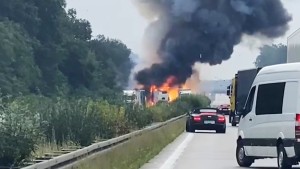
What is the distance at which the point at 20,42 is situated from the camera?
78.5 metres

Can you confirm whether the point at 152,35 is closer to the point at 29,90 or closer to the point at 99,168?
the point at 29,90

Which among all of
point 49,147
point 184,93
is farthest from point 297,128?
point 184,93

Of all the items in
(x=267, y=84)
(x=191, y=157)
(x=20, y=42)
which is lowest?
(x=191, y=157)

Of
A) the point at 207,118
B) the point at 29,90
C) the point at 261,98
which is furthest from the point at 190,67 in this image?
the point at 261,98

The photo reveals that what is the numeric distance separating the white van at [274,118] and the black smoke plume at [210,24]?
52.1 m

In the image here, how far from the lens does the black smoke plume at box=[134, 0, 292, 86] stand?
250 ft

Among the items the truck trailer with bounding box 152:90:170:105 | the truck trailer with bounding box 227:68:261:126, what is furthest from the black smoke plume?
Answer: the truck trailer with bounding box 227:68:261:126

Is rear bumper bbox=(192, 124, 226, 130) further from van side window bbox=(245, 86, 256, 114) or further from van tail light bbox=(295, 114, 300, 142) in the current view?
van tail light bbox=(295, 114, 300, 142)

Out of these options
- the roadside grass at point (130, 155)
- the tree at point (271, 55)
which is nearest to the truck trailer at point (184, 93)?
the roadside grass at point (130, 155)

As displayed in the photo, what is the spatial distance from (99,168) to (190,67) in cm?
6402

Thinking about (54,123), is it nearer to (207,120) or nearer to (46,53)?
(207,120)

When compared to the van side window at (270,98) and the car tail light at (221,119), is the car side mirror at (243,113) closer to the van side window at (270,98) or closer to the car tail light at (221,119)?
the van side window at (270,98)

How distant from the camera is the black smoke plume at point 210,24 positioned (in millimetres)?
76125

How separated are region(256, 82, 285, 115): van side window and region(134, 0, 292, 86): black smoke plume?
52733 mm
